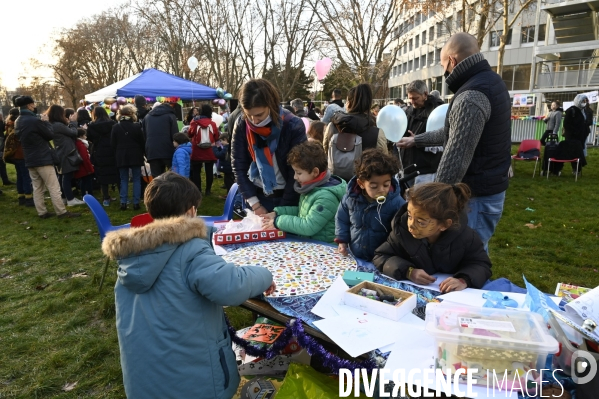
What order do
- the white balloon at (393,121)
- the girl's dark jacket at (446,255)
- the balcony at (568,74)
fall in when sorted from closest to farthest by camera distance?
1. the girl's dark jacket at (446,255)
2. the white balloon at (393,121)
3. the balcony at (568,74)

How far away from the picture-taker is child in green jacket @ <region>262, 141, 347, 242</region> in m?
2.65

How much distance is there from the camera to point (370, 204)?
7.64 feet

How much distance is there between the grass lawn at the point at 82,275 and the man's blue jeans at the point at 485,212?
65.9 inches

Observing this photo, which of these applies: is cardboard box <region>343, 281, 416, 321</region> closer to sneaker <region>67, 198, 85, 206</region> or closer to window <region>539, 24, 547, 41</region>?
sneaker <region>67, 198, 85, 206</region>

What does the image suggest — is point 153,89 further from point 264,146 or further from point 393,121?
point 264,146

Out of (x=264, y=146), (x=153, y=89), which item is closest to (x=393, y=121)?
(x=264, y=146)

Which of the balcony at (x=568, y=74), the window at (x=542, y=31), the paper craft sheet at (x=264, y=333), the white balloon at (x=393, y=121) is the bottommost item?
the paper craft sheet at (x=264, y=333)

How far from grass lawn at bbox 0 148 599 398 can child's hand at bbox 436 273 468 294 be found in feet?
5.99

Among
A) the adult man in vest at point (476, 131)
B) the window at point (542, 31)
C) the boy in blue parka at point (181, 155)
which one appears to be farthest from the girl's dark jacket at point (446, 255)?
the window at point (542, 31)

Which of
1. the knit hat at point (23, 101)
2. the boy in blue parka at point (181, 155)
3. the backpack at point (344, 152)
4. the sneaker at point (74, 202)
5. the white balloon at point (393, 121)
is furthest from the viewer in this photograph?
the sneaker at point (74, 202)

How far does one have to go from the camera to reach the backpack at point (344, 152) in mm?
3902

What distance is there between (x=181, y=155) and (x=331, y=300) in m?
5.47

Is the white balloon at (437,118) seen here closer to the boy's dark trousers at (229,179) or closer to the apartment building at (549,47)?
the boy's dark trousers at (229,179)

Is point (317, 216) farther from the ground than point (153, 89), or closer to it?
closer to it
